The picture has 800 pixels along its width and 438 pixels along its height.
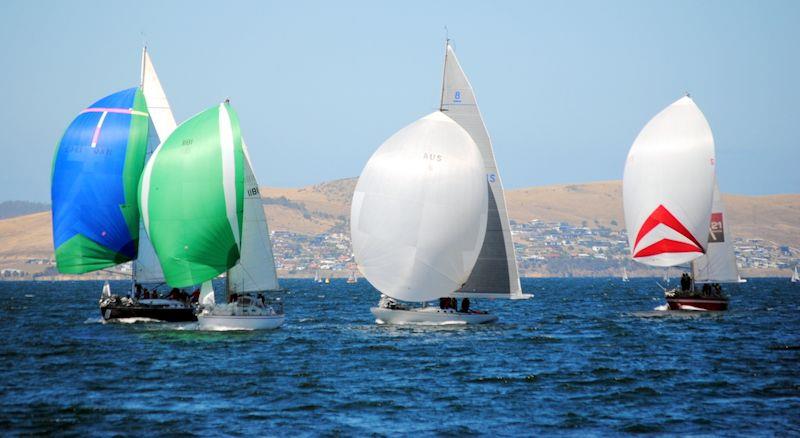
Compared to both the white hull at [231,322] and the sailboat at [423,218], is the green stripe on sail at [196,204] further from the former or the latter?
the sailboat at [423,218]

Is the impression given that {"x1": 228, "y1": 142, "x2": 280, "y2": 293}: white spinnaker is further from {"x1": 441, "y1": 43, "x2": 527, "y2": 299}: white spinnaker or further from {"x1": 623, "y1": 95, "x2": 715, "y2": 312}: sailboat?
{"x1": 623, "y1": 95, "x2": 715, "y2": 312}: sailboat

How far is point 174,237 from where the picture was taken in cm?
4825

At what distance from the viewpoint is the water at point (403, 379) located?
2798 centimetres

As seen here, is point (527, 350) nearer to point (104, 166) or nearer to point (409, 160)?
point (409, 160)

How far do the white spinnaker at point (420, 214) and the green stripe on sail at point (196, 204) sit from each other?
6457mm

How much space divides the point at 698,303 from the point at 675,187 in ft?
24.0

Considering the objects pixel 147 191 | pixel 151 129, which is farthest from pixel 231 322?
pixel 151 129

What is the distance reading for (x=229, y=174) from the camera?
4831 cm

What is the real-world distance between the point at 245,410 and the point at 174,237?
65.6 feet

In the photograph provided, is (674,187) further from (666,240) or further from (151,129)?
(151,129)

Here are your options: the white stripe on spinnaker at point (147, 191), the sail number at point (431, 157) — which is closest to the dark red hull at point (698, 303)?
the sail number at point (431, 157)

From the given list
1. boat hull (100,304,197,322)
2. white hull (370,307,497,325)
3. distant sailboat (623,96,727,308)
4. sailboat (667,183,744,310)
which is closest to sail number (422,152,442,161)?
white hull (370,307,497,325)

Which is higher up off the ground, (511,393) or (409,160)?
(409,160)

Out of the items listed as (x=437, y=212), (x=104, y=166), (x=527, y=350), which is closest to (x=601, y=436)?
(x=527, y=350)
